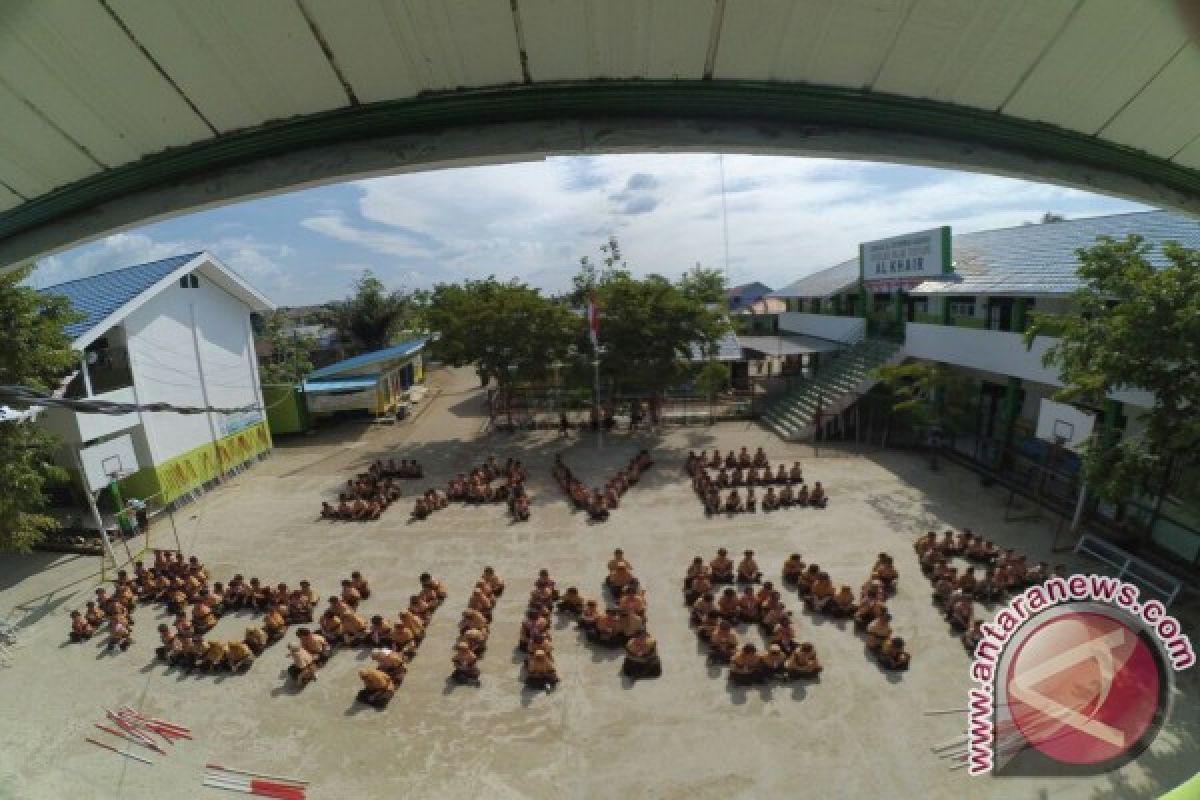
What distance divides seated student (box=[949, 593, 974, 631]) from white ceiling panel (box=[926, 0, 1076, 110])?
7.79 meters

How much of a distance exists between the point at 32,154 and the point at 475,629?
283 inches

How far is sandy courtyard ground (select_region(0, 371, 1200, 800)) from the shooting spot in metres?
5.83

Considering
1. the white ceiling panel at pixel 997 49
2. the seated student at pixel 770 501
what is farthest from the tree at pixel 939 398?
the white ceiling panel at pixel 997 49

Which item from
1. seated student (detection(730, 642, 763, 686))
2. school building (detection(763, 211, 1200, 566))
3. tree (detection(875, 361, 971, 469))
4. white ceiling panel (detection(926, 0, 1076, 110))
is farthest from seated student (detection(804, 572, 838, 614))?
white ceiling panel (detection(926, 0, 1076, 110))

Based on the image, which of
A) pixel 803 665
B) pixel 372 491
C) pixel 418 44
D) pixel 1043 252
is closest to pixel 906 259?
pixel 1043 252

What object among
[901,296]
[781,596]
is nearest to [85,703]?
[781,596]

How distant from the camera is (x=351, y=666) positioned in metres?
7.84

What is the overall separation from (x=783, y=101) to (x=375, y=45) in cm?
144

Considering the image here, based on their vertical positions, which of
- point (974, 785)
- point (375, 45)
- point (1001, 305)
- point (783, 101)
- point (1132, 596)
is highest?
point (375, 45)

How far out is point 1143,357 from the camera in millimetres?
8094

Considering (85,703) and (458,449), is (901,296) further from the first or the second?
(85,703)

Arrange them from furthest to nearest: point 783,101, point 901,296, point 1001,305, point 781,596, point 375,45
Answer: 1. point 901,296
2. point 1001,305
3. point 781,596
4. point 783,101
5. point 375,45

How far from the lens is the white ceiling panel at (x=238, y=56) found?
65.1 inches

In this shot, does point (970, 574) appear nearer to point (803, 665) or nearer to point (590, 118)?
point (803, 665)
